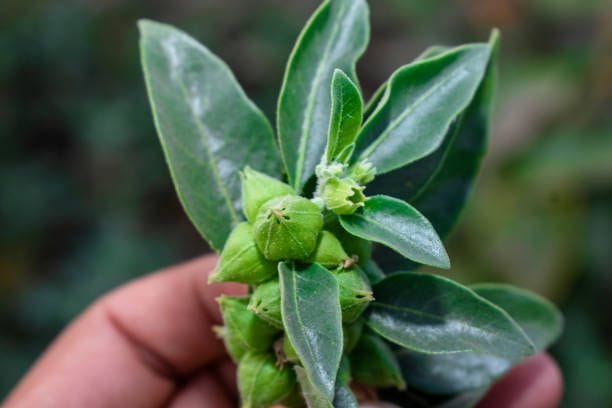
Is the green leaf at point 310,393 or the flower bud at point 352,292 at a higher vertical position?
the flower bud at point 352,292

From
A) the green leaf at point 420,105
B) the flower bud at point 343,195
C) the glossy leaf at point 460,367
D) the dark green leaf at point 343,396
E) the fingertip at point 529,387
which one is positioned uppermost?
the green leaf at point 420,105

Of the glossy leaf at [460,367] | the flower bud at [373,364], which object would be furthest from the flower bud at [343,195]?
the glossy leaf at [460,367]

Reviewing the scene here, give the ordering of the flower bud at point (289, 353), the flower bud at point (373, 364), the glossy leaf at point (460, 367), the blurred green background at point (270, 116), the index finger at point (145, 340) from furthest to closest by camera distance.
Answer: the blurred green background at point (270, 116) → the index finger at point (145, 340) → the glossy leaf at point (460, 367) → the flower bud at point (373, 364) → the flower bud at point (289, 353)

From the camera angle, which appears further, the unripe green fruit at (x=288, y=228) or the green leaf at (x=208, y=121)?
the green leaf at (x=208, y=121)

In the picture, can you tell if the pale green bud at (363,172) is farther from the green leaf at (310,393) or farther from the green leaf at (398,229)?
the green leaf at (310,393)

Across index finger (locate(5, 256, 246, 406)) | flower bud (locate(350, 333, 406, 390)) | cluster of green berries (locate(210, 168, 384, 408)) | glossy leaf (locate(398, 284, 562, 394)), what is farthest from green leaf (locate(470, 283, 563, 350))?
index finger (locate(5, 256, 246, 406))

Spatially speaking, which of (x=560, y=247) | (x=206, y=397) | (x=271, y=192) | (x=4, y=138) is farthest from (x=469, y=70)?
(x=4, y=138)

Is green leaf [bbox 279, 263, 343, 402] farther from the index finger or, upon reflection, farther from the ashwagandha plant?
the index finger
